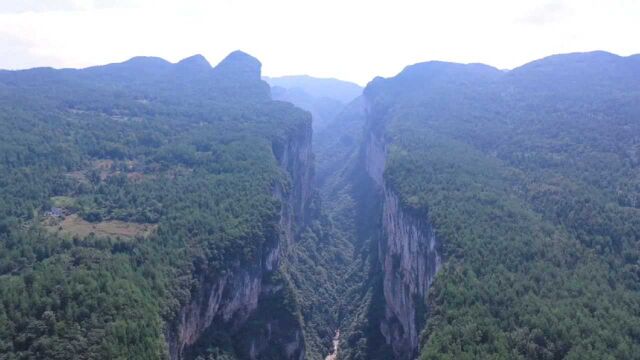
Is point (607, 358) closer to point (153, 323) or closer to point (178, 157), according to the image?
point (153, 323)

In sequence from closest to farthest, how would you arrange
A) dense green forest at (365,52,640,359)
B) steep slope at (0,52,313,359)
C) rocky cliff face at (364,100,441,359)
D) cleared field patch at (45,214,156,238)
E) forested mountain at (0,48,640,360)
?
steep slope at (0,52,313,359)
dense green forest at (365,52,640,359)
forested mountain at (0,48,640,360)
cleared field patch at (45,214,156,238)
rocky cliff face at (364,100,441,359)

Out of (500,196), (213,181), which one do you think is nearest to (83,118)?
(213,181)

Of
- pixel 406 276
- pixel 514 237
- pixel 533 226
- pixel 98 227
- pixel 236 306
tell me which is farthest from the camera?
pixel 406 276

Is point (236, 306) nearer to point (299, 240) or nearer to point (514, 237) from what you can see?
point (514, 237)

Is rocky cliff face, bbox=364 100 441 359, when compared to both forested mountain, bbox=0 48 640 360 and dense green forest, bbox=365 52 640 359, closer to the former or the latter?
forested mountain, bbox=0 48 640 360

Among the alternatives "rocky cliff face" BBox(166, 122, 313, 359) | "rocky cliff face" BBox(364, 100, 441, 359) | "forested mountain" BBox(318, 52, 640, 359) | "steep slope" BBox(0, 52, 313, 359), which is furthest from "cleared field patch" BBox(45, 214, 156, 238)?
"rocky cliff face" BBox(364, 100, 441, 359)

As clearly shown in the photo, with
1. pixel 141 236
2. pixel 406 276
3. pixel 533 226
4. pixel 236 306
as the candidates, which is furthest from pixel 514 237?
pixel 141 236

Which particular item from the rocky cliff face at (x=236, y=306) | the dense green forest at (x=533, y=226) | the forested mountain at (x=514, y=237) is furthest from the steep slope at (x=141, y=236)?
the dense green forest at (x=533, y=226)
